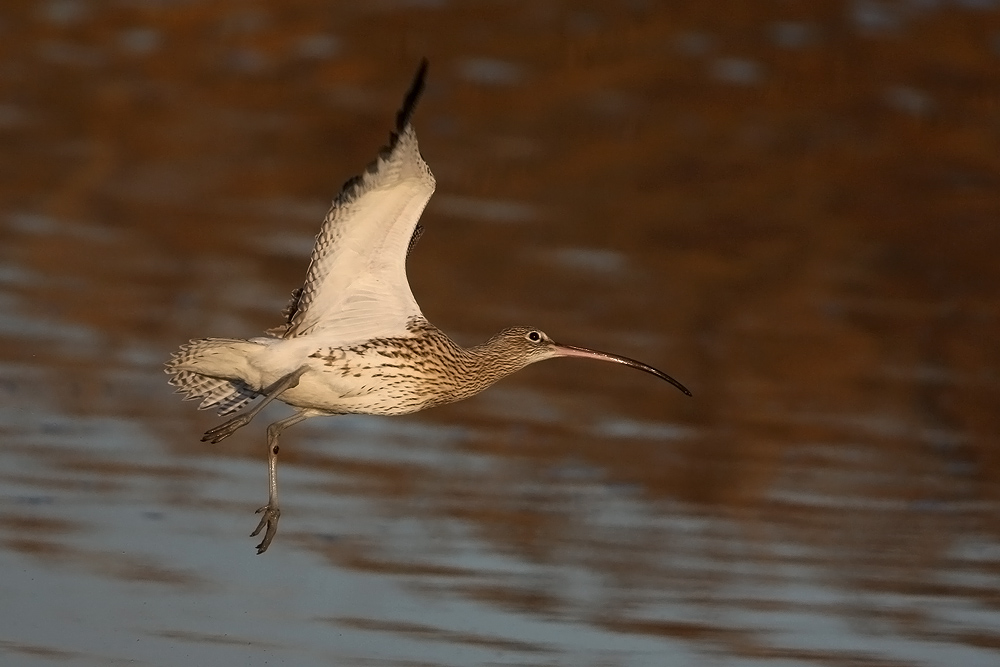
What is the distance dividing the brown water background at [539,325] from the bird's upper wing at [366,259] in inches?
40.2

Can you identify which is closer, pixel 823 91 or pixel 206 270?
pixel 206 270

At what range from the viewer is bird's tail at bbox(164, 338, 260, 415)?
23.0 ft

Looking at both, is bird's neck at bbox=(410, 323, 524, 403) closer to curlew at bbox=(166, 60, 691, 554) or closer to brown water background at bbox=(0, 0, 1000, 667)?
curlew at bbox=(166, 60, 691, 554)

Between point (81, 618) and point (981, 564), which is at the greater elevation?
point (981, 564)

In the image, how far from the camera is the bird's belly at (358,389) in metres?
7.03

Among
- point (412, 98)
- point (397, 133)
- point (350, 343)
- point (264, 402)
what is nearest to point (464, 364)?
point (350, 343)

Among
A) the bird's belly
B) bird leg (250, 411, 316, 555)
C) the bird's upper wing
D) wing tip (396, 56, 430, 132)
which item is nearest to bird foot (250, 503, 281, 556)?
bird leg (250, 411, 316, 555)

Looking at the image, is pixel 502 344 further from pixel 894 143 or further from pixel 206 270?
pixel 894 143

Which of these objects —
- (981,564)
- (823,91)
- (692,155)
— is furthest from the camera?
(823,91)

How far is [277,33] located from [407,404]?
8.24 metres

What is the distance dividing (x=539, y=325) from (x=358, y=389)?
345 cm

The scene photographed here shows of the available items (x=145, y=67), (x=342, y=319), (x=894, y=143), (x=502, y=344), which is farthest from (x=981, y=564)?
(x=145, y=67)

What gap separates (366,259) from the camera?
7.05 m

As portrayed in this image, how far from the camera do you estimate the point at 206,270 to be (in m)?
10.9
